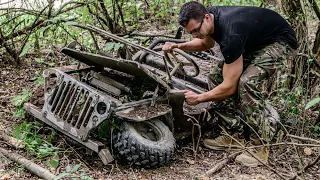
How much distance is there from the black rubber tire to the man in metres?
0.67

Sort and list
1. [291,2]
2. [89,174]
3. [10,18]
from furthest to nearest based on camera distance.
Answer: [10,18]
[291,2]
[89,174]

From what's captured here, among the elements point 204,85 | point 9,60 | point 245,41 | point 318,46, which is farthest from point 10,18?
point 318,46

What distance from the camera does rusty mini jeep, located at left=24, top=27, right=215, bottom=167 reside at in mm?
4246

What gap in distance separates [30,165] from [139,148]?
105 centimetres

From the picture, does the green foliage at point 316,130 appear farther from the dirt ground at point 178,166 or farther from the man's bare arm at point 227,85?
the man's bare arm at point 227,85

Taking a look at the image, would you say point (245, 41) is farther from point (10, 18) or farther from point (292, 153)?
point (10, 18)

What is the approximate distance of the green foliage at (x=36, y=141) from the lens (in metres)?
4.35

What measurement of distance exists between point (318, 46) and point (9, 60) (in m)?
4.87

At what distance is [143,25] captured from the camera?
9.74 metres

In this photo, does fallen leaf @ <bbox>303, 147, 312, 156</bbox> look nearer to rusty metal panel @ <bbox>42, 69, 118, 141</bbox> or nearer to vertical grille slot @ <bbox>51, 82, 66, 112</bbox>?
rusty metal panel @ <bbox>42, 69, 118, 141</bbox>

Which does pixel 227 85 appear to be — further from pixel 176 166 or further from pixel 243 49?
pixel 176 166

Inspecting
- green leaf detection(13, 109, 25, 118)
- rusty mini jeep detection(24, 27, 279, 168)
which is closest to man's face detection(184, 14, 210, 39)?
rusty mini jeep detection(24, 27, 279, 168)

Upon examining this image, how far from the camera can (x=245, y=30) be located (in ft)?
15.2

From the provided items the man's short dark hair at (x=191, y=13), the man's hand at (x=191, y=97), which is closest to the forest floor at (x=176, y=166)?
the man's hand at (x=191, y=97)
